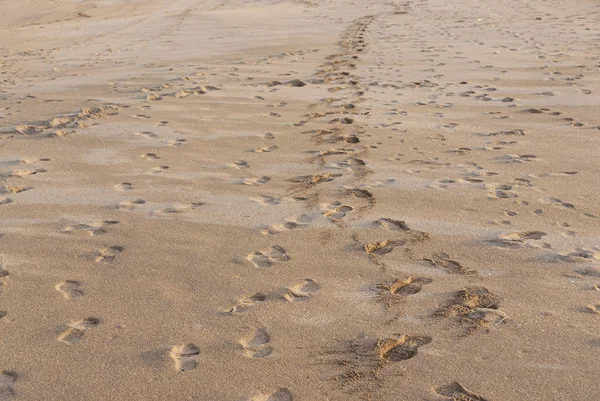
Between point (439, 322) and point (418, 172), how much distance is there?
1979 millimetres

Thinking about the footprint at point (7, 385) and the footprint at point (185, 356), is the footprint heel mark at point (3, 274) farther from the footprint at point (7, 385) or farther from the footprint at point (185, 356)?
the footprint at point (185, 356)

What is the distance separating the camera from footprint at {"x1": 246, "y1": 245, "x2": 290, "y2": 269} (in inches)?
126

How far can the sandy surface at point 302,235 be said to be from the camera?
2428 millimetres

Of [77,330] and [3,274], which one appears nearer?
[77,330]

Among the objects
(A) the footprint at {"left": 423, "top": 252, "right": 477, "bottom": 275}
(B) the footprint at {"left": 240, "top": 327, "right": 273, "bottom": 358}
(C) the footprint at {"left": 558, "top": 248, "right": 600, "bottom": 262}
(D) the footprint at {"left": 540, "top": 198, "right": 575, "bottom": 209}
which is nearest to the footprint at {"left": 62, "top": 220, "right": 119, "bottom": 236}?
(B) the footprint at {"left": 240, "top": 327, "right": 273, "bottom": 358}

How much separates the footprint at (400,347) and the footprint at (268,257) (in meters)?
0.83

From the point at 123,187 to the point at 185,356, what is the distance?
1947 millimetres

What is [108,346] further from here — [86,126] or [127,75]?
[127,75]

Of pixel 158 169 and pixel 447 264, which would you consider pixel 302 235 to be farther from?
pixel 158 169

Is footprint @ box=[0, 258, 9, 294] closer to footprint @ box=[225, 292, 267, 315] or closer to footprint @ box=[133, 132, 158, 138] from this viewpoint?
footprint @ box=[225, 292, 267, 315]

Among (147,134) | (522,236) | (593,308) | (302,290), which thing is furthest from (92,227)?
(593,308)

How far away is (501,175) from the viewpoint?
14.5ft

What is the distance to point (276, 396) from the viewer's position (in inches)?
90.4

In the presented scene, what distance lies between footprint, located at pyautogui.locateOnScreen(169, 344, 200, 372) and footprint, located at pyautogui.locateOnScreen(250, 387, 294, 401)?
0.30 meters
